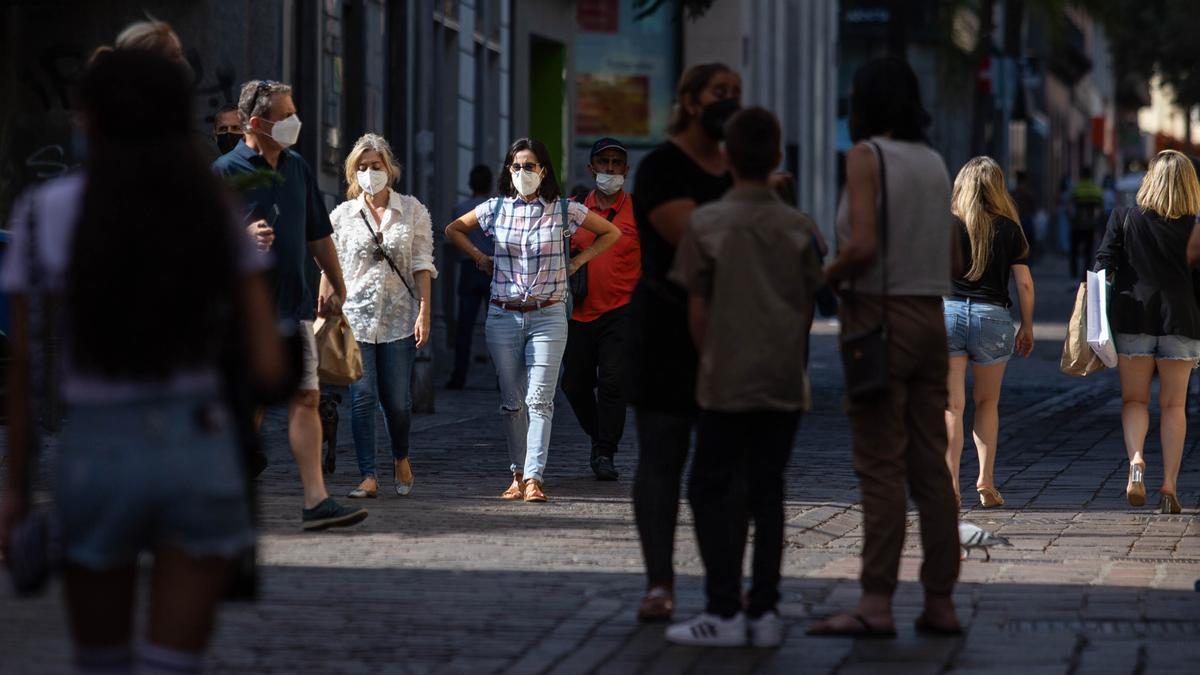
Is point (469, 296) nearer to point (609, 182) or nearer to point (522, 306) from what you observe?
point (609, 182)

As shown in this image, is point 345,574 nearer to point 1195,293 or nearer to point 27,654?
point 27,654

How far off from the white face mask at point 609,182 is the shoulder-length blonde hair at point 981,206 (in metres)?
1.89

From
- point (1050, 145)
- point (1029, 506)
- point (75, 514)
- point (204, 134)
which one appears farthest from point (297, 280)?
point (1050, 145)

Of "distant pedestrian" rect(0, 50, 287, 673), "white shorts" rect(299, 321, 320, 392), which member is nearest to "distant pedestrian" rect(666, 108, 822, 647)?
"distant pedestrian" rect(0, 50, 287, 673)

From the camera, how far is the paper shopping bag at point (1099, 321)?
35.8 feet

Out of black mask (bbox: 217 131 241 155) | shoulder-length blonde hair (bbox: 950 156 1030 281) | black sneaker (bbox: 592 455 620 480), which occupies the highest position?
black mask (bbox: 217 131 241 155)

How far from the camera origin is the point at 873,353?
22.8 feet

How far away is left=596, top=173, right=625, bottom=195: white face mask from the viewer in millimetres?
11844

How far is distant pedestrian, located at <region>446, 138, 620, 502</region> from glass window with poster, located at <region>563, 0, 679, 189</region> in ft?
80.8

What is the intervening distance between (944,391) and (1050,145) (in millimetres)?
75745

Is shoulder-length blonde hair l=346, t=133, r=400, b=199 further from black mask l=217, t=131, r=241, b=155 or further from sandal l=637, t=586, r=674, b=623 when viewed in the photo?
sandal l=637, t=586, r=674, b=623

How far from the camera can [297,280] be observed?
9.39m

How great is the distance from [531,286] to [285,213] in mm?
2024

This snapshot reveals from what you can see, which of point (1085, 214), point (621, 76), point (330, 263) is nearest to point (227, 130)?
point (330, 263)
